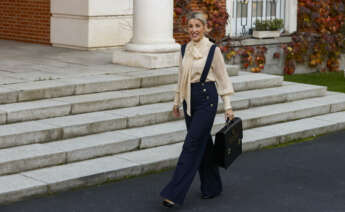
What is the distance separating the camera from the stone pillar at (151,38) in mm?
10578

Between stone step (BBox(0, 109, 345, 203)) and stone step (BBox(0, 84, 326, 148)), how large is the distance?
543 mm

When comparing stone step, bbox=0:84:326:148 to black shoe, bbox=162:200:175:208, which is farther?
stone step, bbox=0:84:326:148

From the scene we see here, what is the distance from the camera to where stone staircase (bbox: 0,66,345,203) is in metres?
7.12

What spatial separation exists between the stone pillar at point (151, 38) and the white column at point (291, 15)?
500cm

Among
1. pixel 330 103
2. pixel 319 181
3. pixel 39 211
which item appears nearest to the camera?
pixel 39 211

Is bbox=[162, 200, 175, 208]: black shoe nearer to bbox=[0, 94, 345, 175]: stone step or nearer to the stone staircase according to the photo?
the stone staircase

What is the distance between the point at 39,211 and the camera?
20.4 ft

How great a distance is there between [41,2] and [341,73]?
654cm

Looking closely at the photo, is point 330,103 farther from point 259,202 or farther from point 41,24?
point 41,24

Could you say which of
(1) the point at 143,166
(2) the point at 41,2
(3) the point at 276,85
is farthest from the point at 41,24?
(1) the point at 143,166

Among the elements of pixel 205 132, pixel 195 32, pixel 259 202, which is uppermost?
pixel 195 32

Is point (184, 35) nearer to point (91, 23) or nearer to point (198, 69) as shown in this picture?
point (91, 23)

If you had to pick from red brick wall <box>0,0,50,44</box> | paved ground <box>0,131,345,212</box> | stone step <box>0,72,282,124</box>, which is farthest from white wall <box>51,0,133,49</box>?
paved ground <box>0,131,345,212</box>

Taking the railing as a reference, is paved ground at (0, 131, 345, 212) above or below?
below
